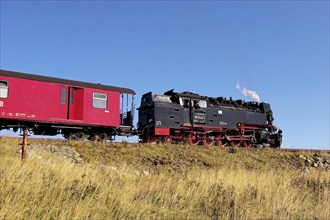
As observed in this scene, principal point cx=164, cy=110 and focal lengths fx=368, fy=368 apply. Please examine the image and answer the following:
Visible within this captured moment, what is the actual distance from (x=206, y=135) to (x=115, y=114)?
7.04m

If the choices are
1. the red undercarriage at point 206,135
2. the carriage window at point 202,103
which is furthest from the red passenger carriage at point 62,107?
the carriage window at point 202,103

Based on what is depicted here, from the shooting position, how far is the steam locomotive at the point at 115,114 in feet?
56.5

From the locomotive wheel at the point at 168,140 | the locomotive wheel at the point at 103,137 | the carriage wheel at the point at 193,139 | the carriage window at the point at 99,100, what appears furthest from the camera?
the carriage wheel at the point at 193,139

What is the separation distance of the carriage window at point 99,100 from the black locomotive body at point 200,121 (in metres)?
3.15

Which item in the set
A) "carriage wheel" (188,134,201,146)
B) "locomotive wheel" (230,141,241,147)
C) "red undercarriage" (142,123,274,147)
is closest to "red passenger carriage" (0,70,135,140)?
"red undercarriage" (142,123,274,147)

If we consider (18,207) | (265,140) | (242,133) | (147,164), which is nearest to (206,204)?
(18,207)

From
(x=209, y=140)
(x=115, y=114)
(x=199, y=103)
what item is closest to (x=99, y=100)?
(x=115, y=114)

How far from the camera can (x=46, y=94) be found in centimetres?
→ 1788

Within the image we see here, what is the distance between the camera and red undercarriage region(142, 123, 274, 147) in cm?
2192

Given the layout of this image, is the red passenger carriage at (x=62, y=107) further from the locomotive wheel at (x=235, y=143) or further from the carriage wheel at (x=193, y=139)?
the locomotive wheel at (x=235, y=143)

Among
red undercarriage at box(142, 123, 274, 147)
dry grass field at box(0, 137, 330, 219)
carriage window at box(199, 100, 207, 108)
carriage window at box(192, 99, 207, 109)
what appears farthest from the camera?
carriage window at box(199, 100, 207, 108)

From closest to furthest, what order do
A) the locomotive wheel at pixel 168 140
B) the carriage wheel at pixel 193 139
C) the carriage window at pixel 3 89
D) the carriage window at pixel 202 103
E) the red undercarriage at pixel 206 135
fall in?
the carriage window at pixel 3 89 → the locomotive wheel at pixel 168 140 → the red undercarriage at pixel 206 135 → the carriage wheel at pixel 193 139 → the carriage window at pixel 202 103

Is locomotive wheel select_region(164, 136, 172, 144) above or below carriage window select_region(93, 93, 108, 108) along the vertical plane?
below

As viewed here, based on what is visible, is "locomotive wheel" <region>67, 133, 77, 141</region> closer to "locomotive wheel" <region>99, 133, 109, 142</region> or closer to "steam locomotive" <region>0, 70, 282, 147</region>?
"steam locomotive" <region>0, 70, 282, 147</region>
